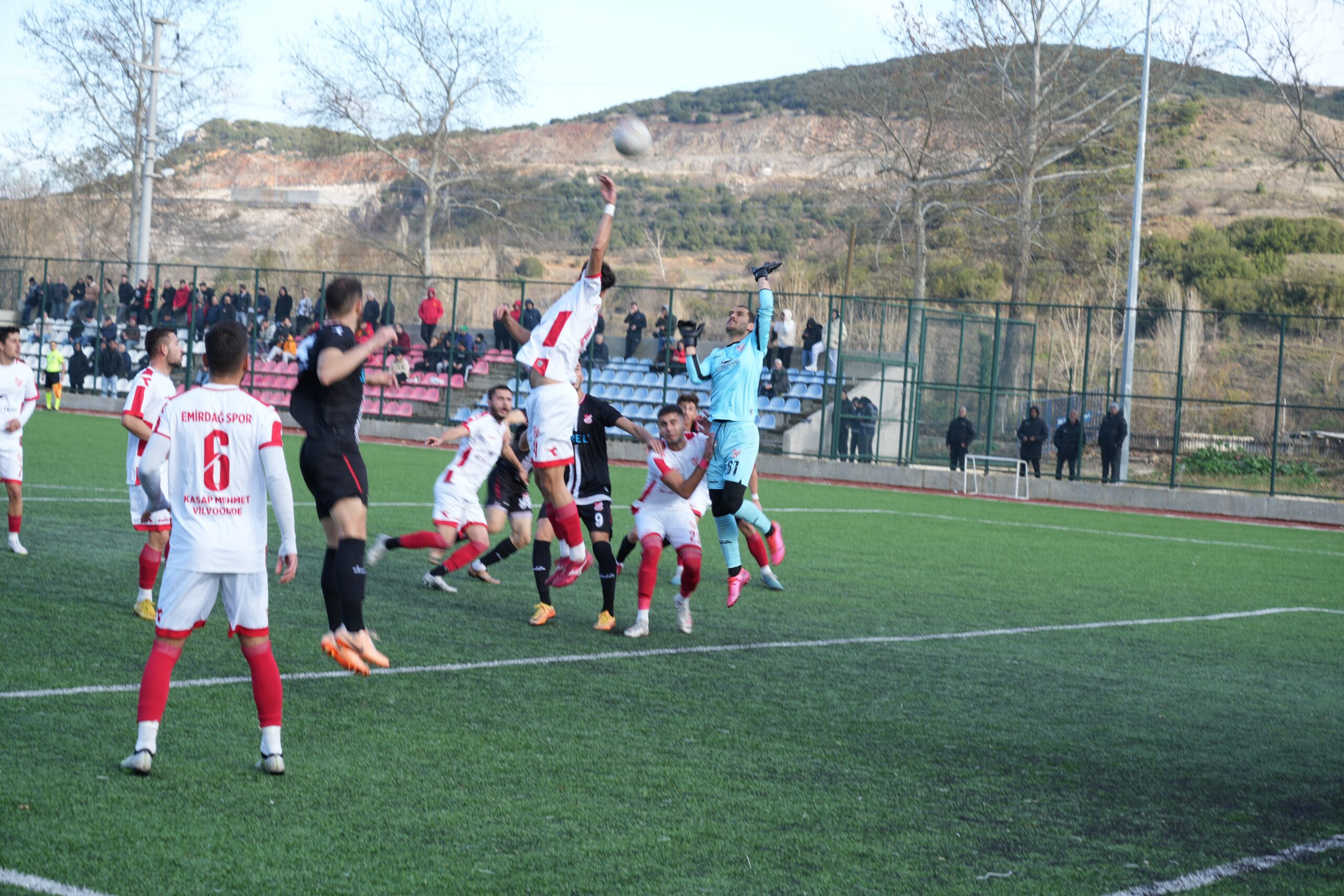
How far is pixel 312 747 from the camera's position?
209 inches

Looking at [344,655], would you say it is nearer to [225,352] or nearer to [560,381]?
[225,352]

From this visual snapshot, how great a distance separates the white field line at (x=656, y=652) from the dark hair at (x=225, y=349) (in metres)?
1.99

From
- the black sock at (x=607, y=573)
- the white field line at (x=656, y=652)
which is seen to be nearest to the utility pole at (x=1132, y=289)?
the white field line at (x=656, y=652)

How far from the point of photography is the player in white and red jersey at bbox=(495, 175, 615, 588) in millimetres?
8164

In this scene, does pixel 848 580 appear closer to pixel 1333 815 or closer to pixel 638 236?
pixel 1333 815

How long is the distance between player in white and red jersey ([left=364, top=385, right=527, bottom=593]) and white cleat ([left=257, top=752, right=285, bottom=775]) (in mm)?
4398

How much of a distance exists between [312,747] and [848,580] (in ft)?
23.0

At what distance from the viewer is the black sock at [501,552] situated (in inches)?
396

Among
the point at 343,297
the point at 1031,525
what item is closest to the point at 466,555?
the point at 343,297

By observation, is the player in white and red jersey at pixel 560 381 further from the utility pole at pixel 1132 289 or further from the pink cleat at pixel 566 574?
the utility pole at pixel 1132 289

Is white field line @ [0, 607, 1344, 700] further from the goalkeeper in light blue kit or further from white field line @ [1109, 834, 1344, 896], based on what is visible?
white field line @ [1109, 834, 1344, 896]

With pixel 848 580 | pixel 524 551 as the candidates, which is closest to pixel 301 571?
pixel 524 551

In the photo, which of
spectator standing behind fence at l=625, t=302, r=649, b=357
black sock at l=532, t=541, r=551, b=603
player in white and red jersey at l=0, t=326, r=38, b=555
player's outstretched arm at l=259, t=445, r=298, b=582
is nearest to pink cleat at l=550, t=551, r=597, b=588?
black sock at l=532, t=541, r=551, b=603

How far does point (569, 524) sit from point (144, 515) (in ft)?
8.41
